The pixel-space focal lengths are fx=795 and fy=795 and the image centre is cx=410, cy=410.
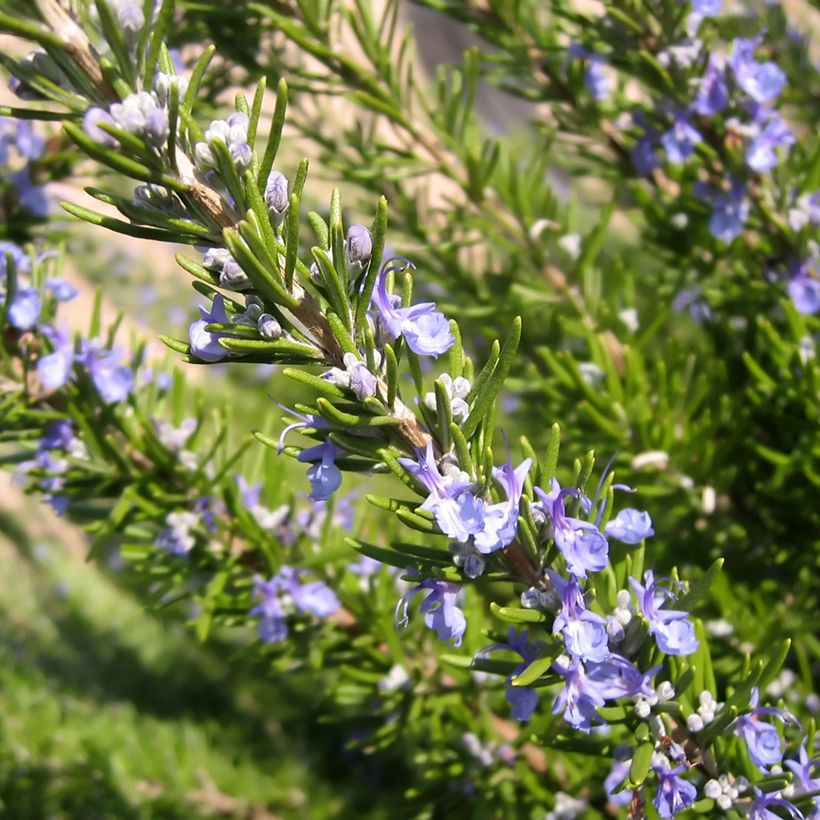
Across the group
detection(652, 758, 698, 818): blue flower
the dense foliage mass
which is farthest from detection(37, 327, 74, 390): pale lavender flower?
detection(652, 758, 698, 818): blue flower

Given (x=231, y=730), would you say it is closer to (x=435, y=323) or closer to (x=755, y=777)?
(x=755, y=777)

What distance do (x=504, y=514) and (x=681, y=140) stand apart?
24.4 inches

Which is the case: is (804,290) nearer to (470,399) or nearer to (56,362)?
(470,399)

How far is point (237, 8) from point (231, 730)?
49.3 inches

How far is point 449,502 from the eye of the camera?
504 mm

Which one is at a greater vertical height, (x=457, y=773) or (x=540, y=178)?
(x=540, y=178)

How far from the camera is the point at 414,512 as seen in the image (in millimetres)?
517

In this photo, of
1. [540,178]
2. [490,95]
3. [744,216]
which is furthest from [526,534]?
[490,95]

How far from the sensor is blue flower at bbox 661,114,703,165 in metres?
0.92

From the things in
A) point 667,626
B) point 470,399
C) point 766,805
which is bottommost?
point 766,805

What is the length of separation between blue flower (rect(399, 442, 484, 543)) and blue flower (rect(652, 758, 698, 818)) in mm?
228

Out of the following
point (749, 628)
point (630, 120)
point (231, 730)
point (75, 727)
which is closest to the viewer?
point (749, 628)

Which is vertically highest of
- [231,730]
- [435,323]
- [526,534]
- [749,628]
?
[435,323]

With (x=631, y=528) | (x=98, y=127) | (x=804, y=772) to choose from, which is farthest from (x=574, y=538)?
(x=98, y=127)
